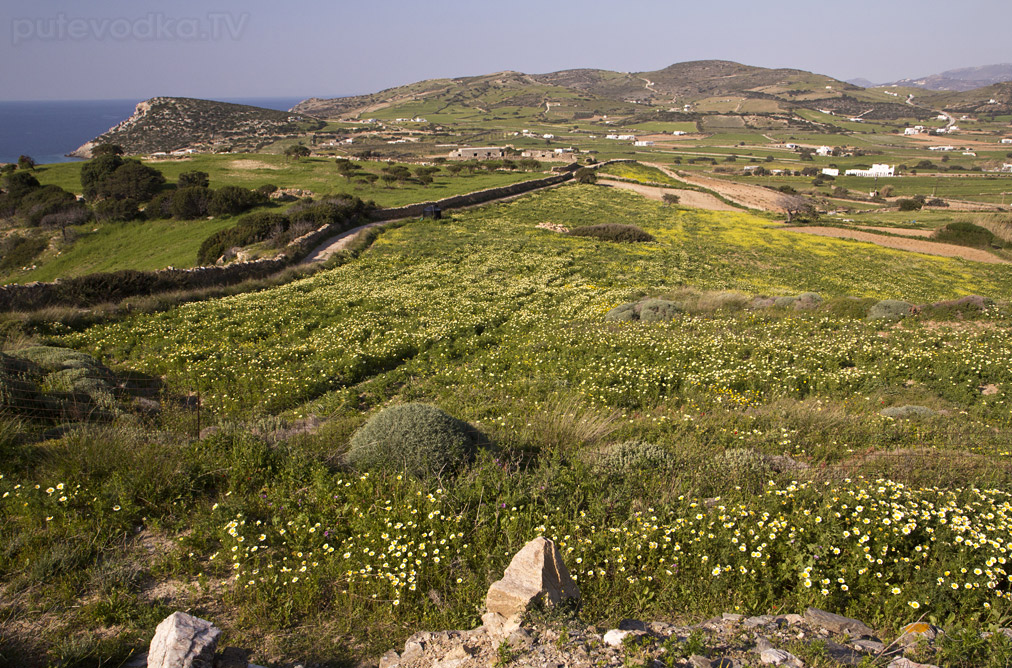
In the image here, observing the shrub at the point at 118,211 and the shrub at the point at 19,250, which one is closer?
the shrub at the point at 19,250

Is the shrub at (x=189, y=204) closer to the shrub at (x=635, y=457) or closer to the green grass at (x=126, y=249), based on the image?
the green grass at (x=126, y=249)

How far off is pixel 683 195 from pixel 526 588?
215 feet

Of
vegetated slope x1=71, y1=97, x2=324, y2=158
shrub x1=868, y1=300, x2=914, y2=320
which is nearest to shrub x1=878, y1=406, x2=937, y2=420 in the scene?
shrub x1=868, y1=300, x2=914, y2=320

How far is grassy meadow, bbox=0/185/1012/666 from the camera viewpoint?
420 cm

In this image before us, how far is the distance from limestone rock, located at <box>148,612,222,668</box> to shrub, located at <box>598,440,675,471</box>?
4191 millimetres

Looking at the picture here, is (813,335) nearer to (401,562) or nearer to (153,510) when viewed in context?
(401,562)

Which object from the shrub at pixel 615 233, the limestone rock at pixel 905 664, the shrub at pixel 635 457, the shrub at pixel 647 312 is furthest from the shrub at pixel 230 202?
the limestone rock at pixel 905 664

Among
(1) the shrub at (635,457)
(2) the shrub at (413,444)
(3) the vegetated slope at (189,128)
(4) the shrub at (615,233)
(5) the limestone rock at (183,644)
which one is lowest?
(1) the shrub at (635,457)

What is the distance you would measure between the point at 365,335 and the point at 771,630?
43.0 ft

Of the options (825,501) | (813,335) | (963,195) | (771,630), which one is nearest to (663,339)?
(813,335)

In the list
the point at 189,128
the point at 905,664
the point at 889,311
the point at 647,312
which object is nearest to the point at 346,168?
the point at 647,312

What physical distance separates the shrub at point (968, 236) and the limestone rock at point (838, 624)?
2110 inches

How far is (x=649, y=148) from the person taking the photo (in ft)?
492

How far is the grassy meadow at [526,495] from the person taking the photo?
4.20 m
